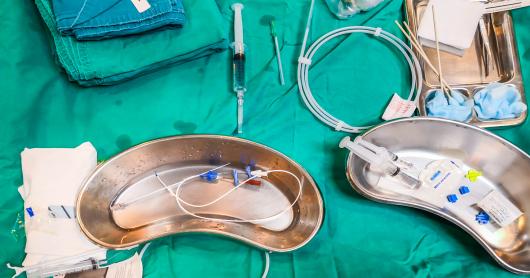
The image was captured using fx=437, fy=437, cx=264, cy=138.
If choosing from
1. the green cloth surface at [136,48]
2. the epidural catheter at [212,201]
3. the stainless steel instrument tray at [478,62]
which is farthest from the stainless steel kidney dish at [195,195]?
the stainless steel instrument tray at [478,62]

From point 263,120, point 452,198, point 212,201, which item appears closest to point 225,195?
point 212,201

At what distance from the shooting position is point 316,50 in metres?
1.22

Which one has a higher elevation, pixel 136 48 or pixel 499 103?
pixel 136 48

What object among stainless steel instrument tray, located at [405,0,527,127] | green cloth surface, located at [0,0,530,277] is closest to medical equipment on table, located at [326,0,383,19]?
green cloth surface, located at [0,0,530,277]

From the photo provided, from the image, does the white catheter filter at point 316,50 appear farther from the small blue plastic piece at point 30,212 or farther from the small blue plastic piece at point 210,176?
the small blue plastic piece at point 30,212

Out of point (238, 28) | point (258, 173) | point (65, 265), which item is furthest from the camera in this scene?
point (238, 28)

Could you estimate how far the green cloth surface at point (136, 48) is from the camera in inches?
41.8

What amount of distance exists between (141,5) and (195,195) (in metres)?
0.48

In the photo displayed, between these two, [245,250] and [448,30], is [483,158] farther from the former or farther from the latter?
[245,250]

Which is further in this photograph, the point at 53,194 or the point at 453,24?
the point at 453,24

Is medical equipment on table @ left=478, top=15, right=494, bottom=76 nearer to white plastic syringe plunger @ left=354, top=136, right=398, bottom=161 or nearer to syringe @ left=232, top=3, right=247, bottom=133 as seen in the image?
white plastic syringe plunger @ left=354, top=136, right=398, bottom=161

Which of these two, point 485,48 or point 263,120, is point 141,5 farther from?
point 485,48

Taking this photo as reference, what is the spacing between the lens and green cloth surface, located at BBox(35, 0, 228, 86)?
1061mm

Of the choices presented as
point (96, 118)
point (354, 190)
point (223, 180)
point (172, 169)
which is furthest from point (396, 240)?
point (96, 118)
